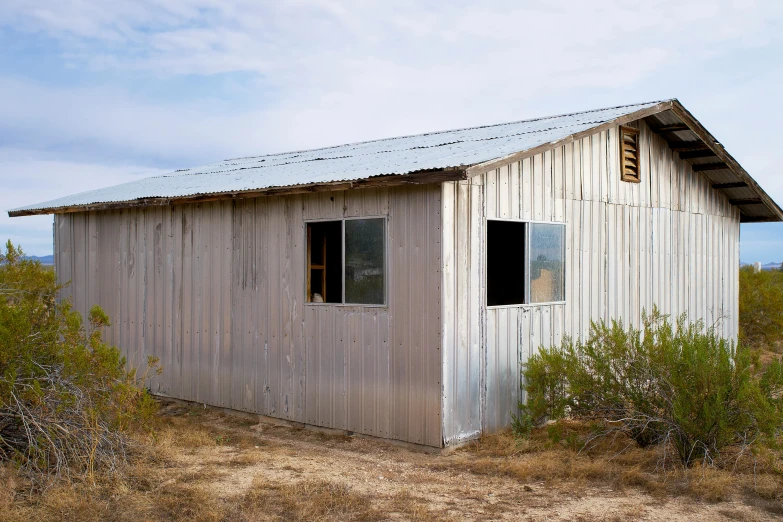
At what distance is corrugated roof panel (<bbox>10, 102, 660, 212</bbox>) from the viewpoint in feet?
28.6

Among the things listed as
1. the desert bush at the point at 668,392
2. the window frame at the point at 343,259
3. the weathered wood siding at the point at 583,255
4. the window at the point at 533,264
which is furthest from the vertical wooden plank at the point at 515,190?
the desert bush at the point at 668,392

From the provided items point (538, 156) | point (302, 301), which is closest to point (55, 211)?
point (302, 301)

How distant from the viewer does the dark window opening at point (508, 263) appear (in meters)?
9.27

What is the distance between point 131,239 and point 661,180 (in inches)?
300

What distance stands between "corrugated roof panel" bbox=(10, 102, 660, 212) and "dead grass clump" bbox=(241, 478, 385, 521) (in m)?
3.09

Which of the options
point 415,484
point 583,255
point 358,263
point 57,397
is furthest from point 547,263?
point 57,397

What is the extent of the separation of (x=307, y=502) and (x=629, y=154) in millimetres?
6887

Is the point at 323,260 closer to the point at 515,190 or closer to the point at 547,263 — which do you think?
the point at 515,190

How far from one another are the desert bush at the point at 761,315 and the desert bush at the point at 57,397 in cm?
1470

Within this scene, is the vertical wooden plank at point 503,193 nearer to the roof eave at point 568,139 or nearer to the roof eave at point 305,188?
the roof eave at point 568,139

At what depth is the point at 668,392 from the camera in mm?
7449

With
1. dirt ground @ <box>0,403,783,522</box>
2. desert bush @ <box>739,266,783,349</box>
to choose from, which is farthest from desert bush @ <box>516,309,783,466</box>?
desert bush @ <box>739,266,783,349</box>

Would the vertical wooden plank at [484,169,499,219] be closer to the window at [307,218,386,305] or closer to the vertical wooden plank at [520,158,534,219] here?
the vertical wooden plank at [520,158,534,219]

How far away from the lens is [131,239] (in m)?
11.6
